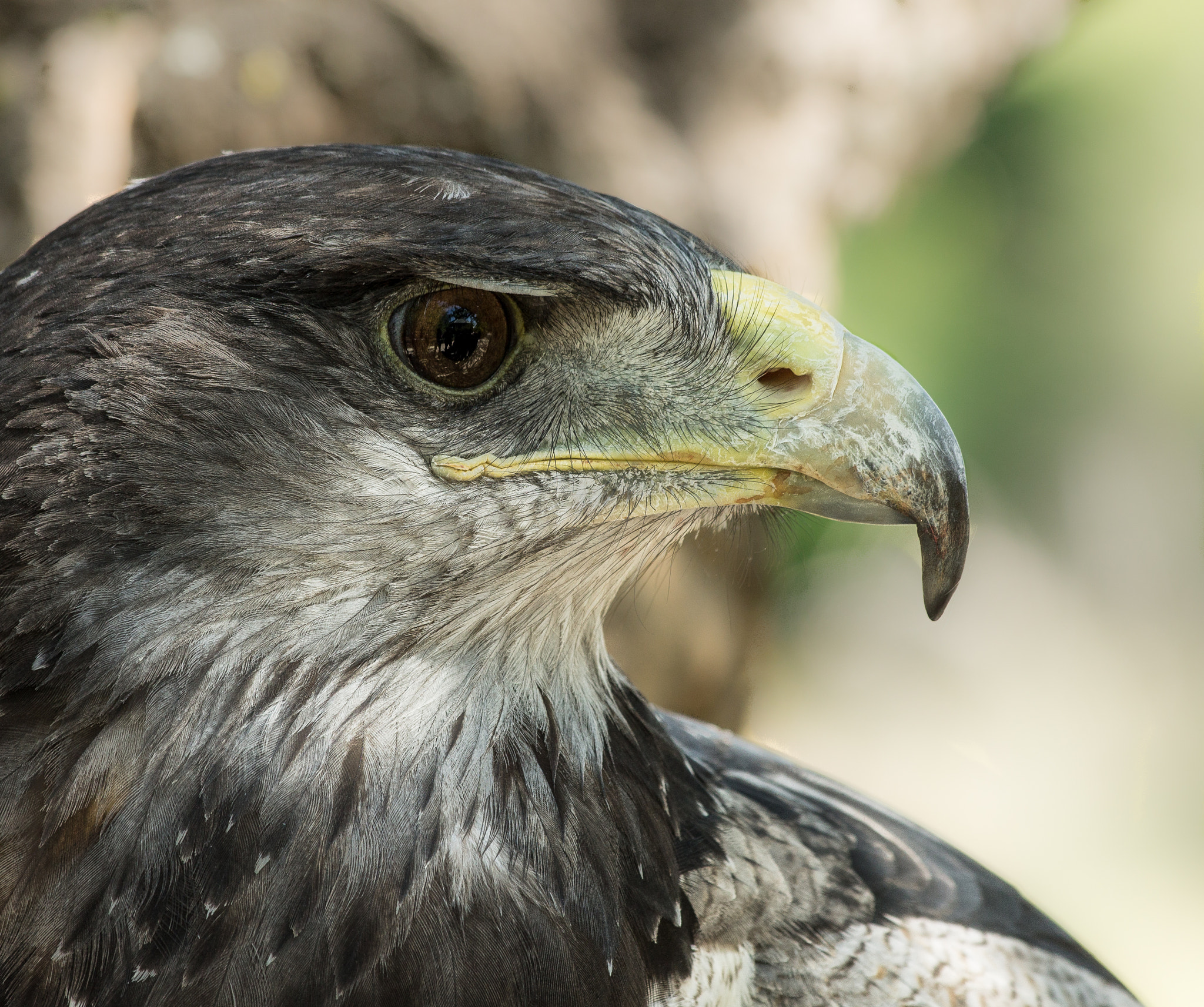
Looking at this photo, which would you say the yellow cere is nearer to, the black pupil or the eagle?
the eagle

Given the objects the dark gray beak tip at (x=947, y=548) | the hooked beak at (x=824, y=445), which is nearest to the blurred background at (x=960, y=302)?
the dark gray beak tip at (x=947, y=548)

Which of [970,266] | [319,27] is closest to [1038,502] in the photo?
[970,266]

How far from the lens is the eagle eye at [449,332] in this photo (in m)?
1.78

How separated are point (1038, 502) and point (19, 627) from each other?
6758mm

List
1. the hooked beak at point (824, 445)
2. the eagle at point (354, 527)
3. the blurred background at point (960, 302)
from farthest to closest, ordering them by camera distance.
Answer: the blurred background at point (960, 302)
the hooked beak at point (824, 445)
the eagle at point (354, 527)

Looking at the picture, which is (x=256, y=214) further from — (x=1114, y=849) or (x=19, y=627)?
(x=1114, y=849)

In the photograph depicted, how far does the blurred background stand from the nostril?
4.25 meters

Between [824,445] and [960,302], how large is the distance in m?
A: 6.20

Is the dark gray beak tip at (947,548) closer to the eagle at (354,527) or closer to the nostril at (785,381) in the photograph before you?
the eagle at (354,527)

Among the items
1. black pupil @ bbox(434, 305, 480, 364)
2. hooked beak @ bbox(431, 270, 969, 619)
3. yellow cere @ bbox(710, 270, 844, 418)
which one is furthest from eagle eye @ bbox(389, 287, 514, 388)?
yellow cere @ bbox(710, 270, 844, 418)

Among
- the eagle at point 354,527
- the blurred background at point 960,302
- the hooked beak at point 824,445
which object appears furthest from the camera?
the blurred background at point 960,302

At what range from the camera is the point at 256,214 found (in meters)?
1.76

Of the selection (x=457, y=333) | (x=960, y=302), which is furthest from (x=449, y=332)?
(x=960, y=302)

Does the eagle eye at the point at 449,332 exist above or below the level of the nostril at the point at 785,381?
below
